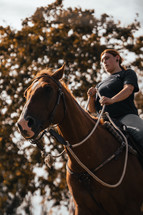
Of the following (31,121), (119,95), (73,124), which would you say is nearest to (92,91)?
(119,95)

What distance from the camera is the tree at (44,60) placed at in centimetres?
1264

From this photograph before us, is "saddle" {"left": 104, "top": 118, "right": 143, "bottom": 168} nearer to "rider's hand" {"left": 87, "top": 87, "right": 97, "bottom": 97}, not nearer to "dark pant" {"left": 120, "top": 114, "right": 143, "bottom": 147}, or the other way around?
"dark pant" {"left": 120, "top": 114, "right": 143, "bottom": 147}

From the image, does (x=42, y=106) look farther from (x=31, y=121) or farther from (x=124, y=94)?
(x=124, y=94)

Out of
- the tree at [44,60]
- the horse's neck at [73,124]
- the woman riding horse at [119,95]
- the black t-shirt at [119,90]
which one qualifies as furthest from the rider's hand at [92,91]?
the tree at [44,60]

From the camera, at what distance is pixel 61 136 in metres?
3.76

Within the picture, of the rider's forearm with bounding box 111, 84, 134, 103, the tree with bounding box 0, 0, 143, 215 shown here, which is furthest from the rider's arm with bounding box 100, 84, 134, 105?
the tree with bounding box 0, 0, 143, 215

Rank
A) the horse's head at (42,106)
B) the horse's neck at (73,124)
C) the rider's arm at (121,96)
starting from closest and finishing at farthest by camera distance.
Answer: the horse's head at (42,106), the horse's neck at (73,124), the rider's arm at (121,96)

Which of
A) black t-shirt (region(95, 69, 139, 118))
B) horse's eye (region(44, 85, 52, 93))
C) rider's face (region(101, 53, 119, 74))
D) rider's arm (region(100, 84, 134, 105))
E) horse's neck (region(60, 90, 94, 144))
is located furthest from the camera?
rider's face (region(101, 53, 119, 74))

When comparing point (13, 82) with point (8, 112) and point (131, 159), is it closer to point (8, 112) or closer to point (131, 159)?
point (8, 112)

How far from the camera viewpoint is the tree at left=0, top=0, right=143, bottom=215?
1264 cm

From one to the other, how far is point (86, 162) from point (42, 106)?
1.12 m

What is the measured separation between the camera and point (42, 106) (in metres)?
3.54

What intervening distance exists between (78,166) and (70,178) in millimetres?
315

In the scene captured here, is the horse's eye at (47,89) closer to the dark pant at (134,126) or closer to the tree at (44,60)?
the dark pant at (134,126)
